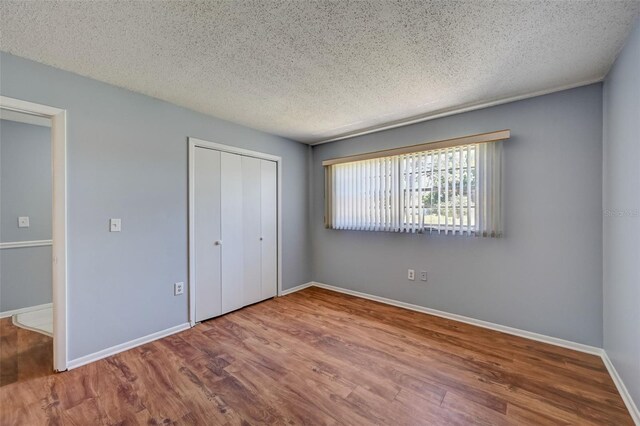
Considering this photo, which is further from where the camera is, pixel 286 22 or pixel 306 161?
pixel 306 161

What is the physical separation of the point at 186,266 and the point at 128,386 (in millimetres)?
1170

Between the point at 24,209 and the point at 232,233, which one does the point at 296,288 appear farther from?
the point at 24,209

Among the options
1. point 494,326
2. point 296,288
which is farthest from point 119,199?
point 494,326

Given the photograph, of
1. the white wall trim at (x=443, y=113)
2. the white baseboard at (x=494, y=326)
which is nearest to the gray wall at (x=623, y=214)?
the white baseboard at (x=494, y=326)

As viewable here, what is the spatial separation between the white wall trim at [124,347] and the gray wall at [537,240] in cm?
274

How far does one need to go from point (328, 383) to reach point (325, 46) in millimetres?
2369

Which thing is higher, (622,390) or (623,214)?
(623,214)

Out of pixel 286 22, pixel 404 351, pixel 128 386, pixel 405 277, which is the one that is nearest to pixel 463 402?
pixel 404 351

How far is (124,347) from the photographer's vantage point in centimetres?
236

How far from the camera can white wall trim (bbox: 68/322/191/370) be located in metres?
2.12

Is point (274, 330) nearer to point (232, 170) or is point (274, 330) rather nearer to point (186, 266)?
point (186, 266)

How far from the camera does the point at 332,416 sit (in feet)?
5.23

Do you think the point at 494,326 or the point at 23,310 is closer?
the point at 494,326

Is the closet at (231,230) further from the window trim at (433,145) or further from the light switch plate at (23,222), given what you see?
the light switch plate at (23,222)
